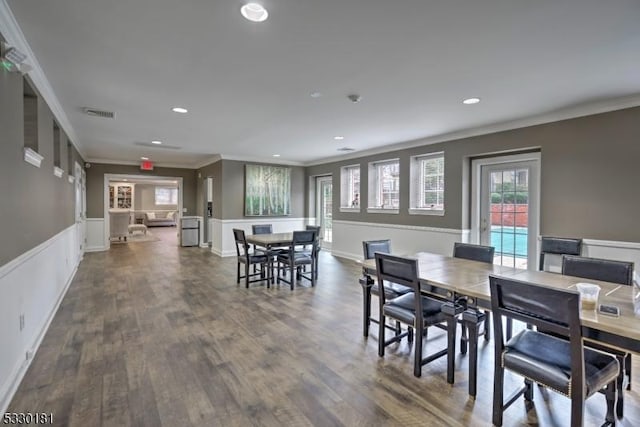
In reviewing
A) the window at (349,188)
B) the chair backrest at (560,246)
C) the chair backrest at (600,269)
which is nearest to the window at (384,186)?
the window at (349,188)

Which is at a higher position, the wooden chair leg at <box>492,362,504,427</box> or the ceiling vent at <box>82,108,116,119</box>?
the ceiling vent at <box>82,108,116,119</box>

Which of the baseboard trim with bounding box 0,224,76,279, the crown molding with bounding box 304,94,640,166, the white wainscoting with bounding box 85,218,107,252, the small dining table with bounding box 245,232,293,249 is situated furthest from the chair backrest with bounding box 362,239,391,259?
the white wainscoting with bounding box 85,218,107,252

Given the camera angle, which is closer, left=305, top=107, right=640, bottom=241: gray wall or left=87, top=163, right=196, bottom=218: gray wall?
left=305, top=107, right=640, bottom=241: gray wall

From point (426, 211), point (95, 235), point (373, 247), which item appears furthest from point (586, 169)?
point (95, 235)

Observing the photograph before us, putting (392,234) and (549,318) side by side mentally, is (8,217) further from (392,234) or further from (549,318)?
(392,234)

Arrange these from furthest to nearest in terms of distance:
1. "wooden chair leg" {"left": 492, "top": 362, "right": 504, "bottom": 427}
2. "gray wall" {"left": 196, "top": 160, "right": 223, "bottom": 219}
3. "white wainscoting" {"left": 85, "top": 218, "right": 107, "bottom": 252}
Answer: "white wainscoting" {"left": 85, "top": 218, "right": 107, "bottom": 252} → "gray wall" {"left": 196, "top": 160, "right": 223, "bottom": 219} → "wooden chair leg" {"left": 492, "top": 362, "right": 504, "bottom": 427}

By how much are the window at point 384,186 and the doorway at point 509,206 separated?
1.69m

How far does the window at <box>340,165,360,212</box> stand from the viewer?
7713 mm

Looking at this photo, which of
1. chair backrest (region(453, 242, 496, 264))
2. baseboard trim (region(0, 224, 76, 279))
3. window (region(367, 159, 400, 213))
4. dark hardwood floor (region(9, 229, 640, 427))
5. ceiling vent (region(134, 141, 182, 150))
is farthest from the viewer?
window (region(367, 159, 400, 213))

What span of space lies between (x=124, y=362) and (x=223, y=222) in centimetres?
540

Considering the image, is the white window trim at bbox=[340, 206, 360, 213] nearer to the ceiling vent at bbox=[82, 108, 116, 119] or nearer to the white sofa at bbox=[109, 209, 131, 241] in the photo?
the ceiling vent at bbox=[82, 108, 116, 119]

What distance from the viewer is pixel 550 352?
1.79m

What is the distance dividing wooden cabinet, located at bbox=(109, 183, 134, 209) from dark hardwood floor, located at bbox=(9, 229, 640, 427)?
12989 millimetres

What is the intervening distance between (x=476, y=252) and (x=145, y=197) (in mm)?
17132
